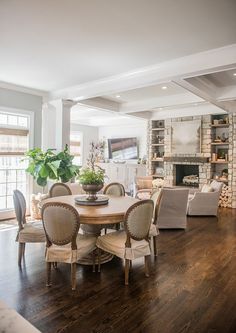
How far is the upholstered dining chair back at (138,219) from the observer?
9.70 feet

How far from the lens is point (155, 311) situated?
8.05 feet

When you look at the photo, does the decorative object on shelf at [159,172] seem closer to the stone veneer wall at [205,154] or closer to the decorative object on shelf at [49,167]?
the stone veneer wall at [205,154]

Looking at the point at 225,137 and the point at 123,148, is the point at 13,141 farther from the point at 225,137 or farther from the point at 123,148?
the point at 225,137

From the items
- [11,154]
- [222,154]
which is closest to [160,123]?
[222,154]


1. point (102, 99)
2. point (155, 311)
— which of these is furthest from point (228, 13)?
point (102, 99)

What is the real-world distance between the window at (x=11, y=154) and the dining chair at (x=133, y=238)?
3.68m

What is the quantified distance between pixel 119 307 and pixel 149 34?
3187 mm

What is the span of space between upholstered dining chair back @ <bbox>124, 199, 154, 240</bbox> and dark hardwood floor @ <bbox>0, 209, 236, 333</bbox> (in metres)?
0.57

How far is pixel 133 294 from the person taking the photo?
2.77 m

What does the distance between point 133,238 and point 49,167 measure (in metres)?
3.10

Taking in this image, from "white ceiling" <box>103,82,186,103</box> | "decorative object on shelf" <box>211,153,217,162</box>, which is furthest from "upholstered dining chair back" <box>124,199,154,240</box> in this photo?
"decorative object on shelf" <box>211,153,217,162</box>

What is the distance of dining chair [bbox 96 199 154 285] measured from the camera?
296cm

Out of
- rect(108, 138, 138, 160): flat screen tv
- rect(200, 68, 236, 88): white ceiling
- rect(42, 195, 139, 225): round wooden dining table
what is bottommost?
rect(42, 195, 139, 225): round wooden dining table

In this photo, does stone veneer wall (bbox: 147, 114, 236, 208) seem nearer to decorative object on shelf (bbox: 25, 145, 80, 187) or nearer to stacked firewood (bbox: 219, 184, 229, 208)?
stacked firewood (bbox: 219, 184, 229, 208)
